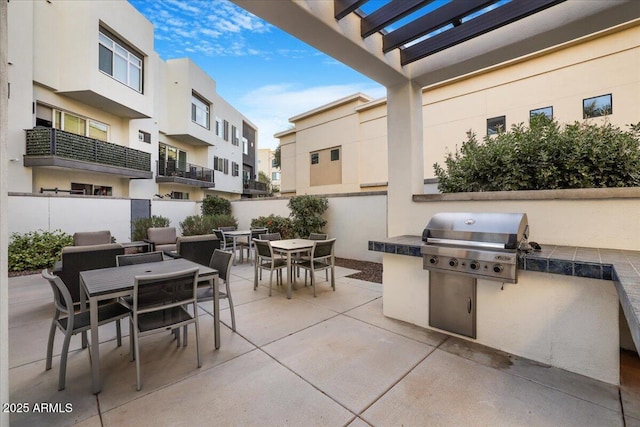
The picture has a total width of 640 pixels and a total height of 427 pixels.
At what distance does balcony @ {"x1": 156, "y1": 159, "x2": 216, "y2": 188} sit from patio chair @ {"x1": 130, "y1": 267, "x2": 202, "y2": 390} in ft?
45.2

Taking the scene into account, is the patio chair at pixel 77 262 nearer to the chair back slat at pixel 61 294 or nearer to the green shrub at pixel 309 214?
the chair back slat at pixel 61 294

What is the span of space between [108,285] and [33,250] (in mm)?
6614

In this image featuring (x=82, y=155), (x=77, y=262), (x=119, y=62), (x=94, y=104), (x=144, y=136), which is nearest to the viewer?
(x=77, y=262)

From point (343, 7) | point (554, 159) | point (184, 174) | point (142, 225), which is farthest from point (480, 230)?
point (184, 174)

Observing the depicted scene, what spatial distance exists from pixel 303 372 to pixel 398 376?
88 cm

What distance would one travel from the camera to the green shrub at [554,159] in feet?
8.90

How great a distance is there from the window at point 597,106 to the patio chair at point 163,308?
9.66m

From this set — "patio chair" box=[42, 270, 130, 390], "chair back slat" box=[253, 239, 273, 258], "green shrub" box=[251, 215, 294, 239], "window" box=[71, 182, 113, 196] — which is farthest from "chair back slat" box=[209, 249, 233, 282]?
"window" box=[71, 182, 113, 196]

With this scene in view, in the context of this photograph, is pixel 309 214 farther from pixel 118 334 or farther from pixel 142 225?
pixel 142 225

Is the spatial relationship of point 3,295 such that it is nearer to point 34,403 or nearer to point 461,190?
point 34,403

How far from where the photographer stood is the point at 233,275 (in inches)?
243

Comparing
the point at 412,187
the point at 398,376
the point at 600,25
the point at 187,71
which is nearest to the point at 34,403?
the point at 398,376

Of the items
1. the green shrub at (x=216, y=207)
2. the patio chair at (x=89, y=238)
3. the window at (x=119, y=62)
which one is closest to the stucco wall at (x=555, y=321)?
the patio chair at (x=89, y=238)

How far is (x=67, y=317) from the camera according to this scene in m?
2.47
